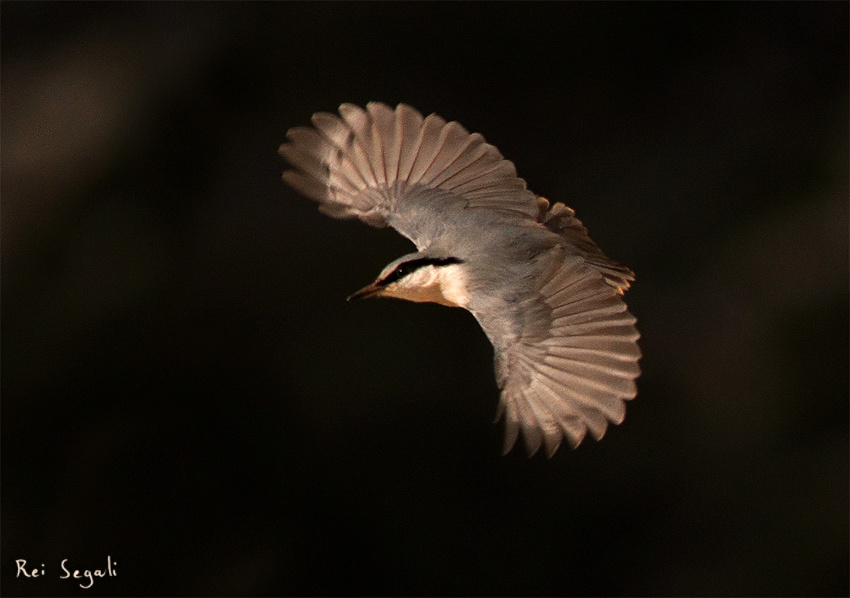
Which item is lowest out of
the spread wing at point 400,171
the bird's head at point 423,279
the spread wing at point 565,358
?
the spread wing at point 565,358

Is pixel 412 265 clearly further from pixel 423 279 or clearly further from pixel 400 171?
pixel 400 171

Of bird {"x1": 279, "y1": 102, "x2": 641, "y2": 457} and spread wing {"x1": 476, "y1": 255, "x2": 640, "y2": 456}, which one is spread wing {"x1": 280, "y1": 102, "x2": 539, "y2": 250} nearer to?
bird {"x1": 279, "y1": 102, "x2": 641, "y2": 457}

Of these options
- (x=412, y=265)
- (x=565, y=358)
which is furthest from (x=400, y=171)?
(x=565, y=358)

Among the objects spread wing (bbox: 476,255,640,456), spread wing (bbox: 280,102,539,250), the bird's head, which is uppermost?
spread wing (bbox: 280,102,539,250)

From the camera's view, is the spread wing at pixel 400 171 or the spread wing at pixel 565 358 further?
the spread wing at pixel 400 171

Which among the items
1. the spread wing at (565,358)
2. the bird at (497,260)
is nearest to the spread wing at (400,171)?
the bird at (497,260)

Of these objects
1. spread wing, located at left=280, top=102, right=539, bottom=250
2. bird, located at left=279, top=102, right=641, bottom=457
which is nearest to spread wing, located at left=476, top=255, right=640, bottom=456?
bird, located at left=279, top=102, right=641, bottom=457

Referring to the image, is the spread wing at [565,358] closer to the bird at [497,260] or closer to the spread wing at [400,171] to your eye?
the bird at [497,260]
